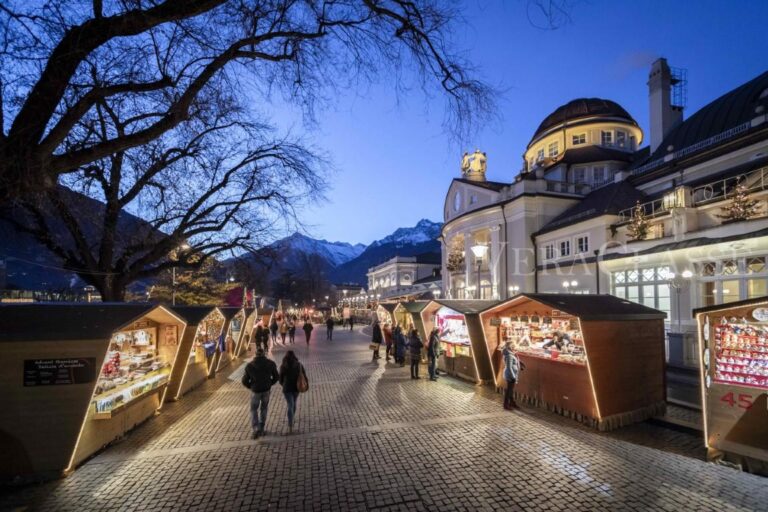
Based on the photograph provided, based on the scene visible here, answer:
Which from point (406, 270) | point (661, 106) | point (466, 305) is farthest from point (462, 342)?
point (406, 270)

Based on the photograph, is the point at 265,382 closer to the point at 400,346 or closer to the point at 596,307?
the point at 596,307

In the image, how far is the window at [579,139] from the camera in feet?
125

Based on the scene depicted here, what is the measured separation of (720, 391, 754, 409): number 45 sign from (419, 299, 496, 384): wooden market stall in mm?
6227

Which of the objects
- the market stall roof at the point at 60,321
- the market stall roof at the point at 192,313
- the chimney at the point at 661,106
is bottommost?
the market stall roof at the point at 192,313

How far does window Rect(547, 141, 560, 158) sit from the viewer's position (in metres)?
39.4

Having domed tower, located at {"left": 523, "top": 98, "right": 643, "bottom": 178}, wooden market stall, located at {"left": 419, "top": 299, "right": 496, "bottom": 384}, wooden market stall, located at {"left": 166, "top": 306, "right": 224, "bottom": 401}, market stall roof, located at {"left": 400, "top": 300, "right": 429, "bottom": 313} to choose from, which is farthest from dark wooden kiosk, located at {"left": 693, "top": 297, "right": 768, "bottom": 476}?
domed tower, located at {"left": 523, "top": 98, "right": 643, "bottom": 178}

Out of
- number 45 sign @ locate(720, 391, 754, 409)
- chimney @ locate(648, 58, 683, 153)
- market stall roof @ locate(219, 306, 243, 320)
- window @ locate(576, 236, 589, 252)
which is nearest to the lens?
number 45 sign @ locate(720, 391, 754, 409)

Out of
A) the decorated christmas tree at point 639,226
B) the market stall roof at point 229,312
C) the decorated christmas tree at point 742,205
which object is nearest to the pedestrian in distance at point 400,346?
the market stall roof at point 229,312

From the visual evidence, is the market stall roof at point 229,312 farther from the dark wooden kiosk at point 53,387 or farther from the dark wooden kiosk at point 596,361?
the dark wooden kiosk at point 596,361

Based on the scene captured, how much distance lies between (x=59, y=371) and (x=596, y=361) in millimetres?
9697

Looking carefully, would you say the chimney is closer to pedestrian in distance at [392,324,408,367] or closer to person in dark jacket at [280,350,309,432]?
pedestrian in distance at [392,324,408,367]

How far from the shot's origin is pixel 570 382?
835 cm

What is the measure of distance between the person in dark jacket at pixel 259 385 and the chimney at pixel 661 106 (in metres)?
32.9

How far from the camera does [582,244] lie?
953 inches
